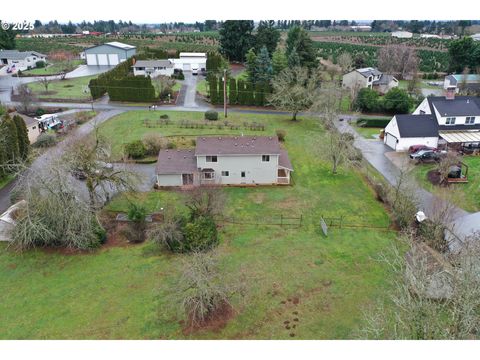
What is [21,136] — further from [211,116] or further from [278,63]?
[278,63]

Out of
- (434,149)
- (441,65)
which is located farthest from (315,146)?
(441,65)

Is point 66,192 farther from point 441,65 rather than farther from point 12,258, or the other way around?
point 441,65

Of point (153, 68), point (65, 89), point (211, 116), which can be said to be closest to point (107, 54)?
point (153, 68)

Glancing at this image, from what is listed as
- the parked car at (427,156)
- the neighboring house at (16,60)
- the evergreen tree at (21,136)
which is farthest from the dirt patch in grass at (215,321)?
the neighboring house at (16,60)

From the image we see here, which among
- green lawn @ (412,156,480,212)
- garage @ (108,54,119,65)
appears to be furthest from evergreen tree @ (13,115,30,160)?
garage @ (108,54,119,65)

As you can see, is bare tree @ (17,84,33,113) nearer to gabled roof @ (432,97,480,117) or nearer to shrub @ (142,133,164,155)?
shrub @ (142,133,164,155)
